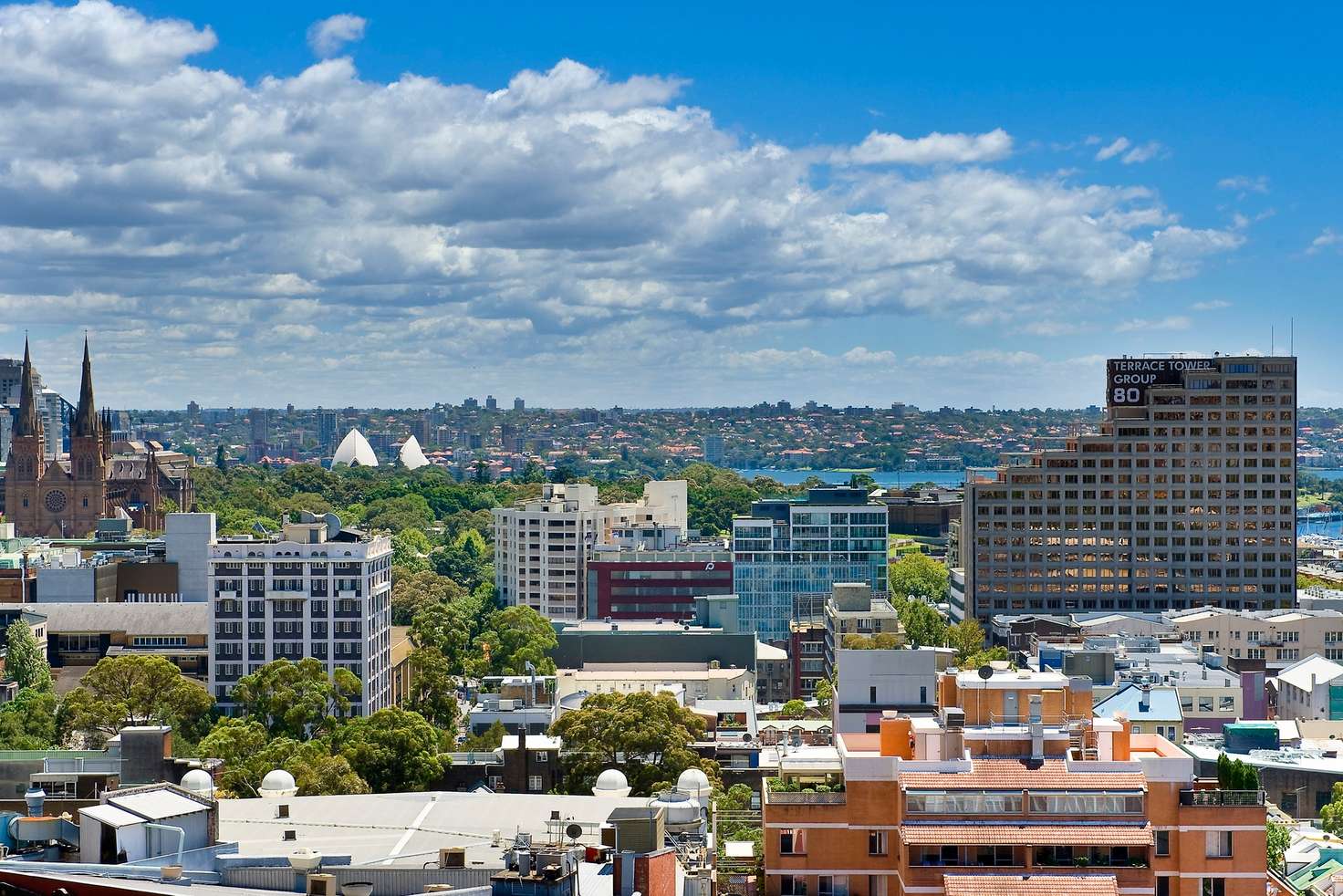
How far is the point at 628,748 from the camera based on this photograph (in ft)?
254

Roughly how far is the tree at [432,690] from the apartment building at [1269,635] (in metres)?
48.3

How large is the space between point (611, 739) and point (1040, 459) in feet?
296

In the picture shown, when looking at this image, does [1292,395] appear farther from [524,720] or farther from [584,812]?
[584,812]

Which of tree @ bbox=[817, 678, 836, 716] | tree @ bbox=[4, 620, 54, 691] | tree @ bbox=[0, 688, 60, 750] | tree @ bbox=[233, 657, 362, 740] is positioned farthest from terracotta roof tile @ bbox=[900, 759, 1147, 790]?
tree @ bbox=[4, 620, 54, 691]

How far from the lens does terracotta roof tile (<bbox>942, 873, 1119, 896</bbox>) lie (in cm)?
4288

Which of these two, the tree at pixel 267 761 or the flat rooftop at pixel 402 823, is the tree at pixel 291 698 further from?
the flat rooftop at pixel 402 823

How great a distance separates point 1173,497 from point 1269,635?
1094 inches

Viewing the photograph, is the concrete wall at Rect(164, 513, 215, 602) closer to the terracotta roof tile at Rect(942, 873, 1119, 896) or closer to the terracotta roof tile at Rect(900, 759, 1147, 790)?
the terracotta roof tile at Rect(900, 759, 1147, 790)

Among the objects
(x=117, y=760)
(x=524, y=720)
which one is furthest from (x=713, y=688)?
(x=117, y=760)

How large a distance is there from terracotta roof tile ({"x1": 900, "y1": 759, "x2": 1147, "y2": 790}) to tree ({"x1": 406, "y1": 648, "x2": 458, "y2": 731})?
59.4m

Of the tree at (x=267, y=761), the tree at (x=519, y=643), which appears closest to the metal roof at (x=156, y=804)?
the tree at (x=267, y=761)

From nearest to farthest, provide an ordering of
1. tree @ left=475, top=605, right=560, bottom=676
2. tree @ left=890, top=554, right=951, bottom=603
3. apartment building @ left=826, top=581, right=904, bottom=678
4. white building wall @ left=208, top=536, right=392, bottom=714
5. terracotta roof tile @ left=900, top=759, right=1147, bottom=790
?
1. terracotta roof tile @ left=900, top=759, right=1147, bottom=790
2. white building wall @ left=208, top=536, right=392, bottom=714
3. tree @ left=475, top=605, right=560, bottom=676
4. apartment building @ left=826, top=581, right=904, bottom=678
5. tree @ left=890, top=554, right=951, bottom=603

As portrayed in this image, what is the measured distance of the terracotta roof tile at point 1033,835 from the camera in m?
43.5

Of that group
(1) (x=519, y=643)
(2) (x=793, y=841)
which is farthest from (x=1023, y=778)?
(1) (x=519, y=643)
